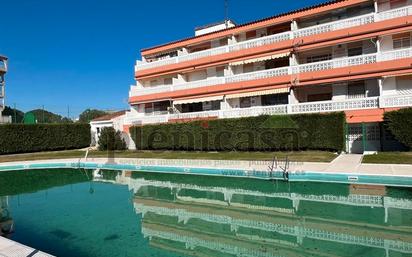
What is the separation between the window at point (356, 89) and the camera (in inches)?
1068

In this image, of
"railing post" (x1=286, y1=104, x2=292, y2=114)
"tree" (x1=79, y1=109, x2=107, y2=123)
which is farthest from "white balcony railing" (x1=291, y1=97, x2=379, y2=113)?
"tree" (x1=79, y1=109, x2=107, y2=123)

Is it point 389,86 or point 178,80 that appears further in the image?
point 178,80

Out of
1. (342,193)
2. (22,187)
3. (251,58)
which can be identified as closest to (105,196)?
(22,187)

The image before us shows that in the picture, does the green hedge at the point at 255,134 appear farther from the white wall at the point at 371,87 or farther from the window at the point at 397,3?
the window at the point at 397,3

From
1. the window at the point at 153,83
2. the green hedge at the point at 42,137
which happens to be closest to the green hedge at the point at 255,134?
the window at the point at 153,83

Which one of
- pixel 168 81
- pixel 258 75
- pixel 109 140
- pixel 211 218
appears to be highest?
pixel 168 81

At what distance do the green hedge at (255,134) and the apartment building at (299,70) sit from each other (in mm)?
2192

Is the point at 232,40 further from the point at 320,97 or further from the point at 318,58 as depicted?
the point at 320,97

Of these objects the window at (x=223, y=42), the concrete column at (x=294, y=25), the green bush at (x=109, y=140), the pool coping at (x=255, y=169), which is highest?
the window at (x=223, y=42)

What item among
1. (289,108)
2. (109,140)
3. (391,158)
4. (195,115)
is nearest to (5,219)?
(391,158)

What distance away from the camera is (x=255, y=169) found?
1934cm

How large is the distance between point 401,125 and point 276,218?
14.7 metres

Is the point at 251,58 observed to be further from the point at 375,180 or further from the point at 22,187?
the point at 22,187

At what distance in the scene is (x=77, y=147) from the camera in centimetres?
4144
